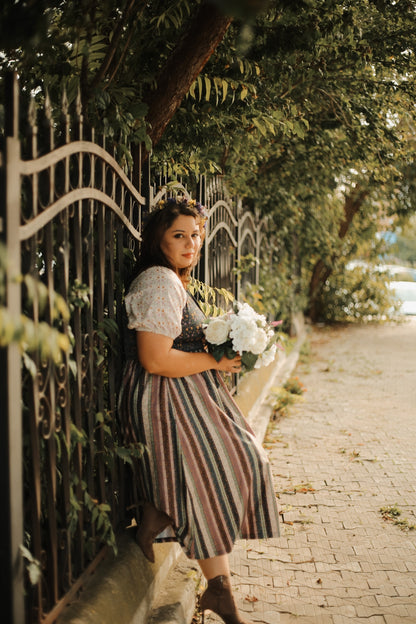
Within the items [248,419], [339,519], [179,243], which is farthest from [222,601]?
[248,419]

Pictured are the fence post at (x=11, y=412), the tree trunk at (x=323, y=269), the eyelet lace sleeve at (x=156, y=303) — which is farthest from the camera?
the tree trunk at (x=323, y=269)

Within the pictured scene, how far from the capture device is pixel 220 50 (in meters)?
3.72

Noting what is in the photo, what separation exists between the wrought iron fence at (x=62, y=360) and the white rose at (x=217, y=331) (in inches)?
18.1

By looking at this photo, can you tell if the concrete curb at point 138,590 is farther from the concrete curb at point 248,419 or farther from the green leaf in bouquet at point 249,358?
the green leaf in bouquet at point 249,358

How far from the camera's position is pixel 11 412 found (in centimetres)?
184

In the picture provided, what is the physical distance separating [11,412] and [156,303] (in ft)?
3.48

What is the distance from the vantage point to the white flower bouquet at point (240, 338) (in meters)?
2.93

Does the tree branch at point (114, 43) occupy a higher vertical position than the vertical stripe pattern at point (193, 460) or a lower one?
higher

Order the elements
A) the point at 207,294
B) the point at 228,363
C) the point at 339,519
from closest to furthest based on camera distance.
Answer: the point at 228,363
the point at 339,519
the point at 207,294

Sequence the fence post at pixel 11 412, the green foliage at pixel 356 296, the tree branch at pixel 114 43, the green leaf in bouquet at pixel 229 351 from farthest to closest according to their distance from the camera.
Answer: the green foliage at pixel 356 296 < the green leaf in bouquet at pixel 229 351 < the tree branch at pixel 114 43 < the fence post at pixel 11 412

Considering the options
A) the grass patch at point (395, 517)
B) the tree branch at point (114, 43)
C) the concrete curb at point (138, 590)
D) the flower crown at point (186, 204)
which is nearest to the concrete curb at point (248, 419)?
the concrete curb at point (138, 590)

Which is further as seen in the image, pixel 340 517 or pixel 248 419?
pixel 248 419

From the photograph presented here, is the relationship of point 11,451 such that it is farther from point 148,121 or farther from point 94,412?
point 148,121

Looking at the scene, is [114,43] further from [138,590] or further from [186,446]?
[138,590]
